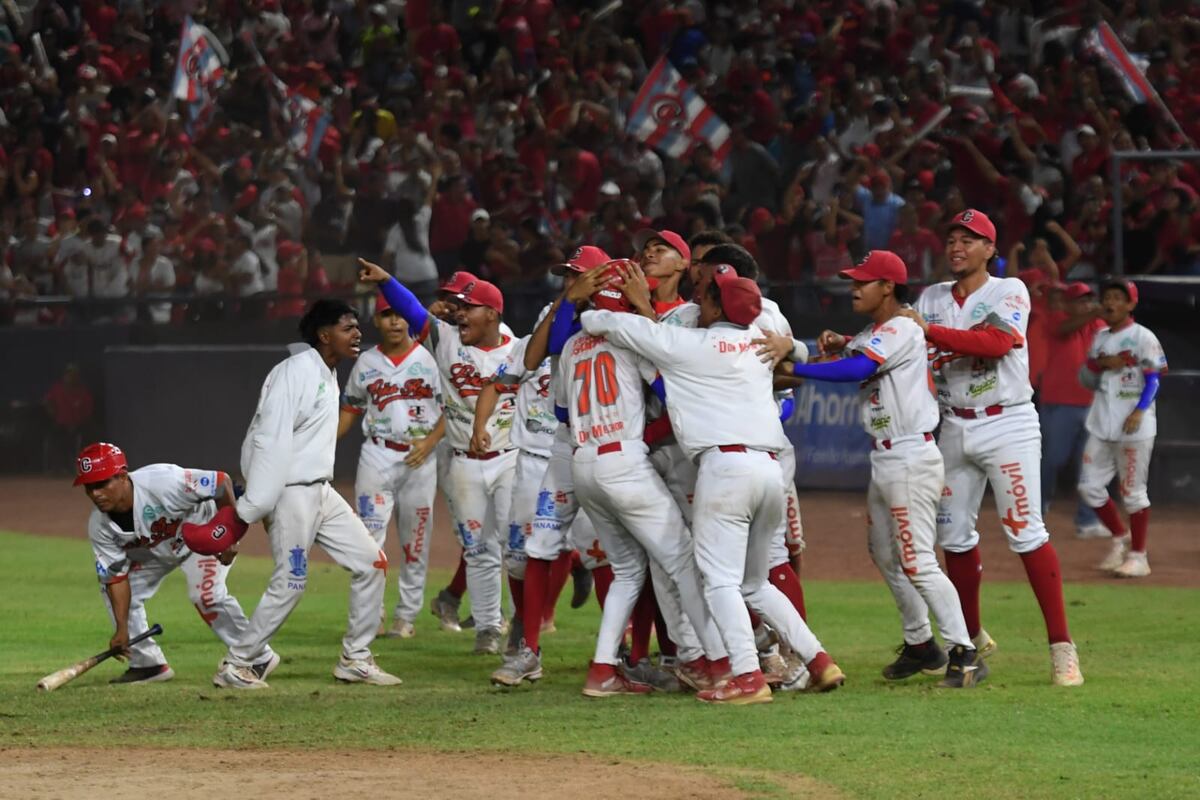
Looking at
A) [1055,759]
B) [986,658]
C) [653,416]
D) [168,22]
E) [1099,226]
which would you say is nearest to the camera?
→ [1055,759]

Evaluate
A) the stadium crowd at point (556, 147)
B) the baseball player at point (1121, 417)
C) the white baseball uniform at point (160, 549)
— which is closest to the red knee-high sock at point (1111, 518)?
the baseball player at point (1121, 417)

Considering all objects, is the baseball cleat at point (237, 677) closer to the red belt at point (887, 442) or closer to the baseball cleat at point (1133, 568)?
the red belt at point (887, 442)

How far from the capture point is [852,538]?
15.3m

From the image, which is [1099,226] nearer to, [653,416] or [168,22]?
[653,416]

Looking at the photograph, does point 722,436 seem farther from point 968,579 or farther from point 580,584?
point 580,584

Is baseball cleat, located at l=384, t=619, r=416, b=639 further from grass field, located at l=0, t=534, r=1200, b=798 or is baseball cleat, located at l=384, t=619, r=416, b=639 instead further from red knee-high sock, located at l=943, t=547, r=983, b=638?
red knee-high sock, located at l=943, t=547, r=983, b=638

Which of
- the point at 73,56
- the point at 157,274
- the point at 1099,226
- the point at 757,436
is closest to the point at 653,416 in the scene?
the point at 757,436

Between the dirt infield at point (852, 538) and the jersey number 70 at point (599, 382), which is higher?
the jersey number 70 at point (599, 382)

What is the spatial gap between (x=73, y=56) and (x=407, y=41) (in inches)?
229

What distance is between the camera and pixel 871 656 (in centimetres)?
985

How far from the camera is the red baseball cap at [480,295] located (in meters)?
9.95

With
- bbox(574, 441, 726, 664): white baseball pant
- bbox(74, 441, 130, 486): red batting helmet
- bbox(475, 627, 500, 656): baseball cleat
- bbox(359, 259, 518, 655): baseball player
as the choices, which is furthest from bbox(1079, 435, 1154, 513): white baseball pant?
bbox(74, 441, 130, 486): red batting helmet

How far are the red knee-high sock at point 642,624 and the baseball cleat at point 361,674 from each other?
1.21 m

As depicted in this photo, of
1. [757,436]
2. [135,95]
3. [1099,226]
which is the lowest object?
[757,436]
